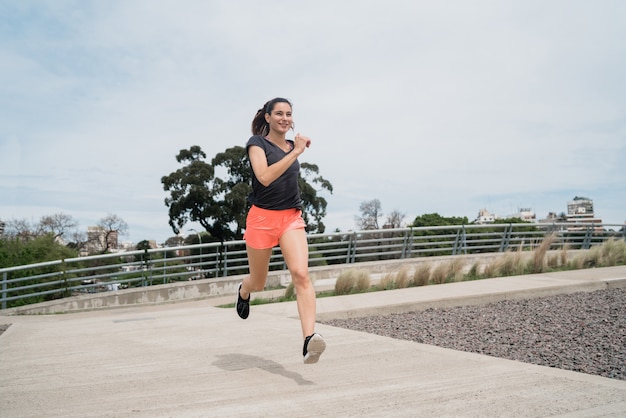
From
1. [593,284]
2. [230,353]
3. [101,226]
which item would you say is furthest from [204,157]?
[230,353]

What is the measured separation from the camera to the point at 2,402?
3619 millimetres

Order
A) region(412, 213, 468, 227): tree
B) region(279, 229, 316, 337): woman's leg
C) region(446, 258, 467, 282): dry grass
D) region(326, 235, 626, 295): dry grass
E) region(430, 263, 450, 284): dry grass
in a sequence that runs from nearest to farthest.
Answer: region(279, 229, 316, 337): woman's leg → region(326, 235, 626, 295): dry grass → region(430, 263, 450, 284): dry grass → region(446, 258, 467, 282): dry grass → region(412, 213, 468, 227): tree

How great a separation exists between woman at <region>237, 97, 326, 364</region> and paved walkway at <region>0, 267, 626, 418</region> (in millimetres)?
581

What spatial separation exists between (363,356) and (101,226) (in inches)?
2312

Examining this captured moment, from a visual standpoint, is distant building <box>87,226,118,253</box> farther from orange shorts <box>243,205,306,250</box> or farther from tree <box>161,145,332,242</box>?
orange shorts <box>243,205,306,250</box>

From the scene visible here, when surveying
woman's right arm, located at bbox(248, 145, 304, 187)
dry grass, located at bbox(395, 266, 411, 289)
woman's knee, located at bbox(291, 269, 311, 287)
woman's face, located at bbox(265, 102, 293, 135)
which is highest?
woman's face, located at bbox(265, 102, 293, 135)

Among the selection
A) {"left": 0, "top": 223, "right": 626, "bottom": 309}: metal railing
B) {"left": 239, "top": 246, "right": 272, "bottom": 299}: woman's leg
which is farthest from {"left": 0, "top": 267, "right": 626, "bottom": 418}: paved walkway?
{"left": 0, "top": 223, "right": 626, "bottom": 309}: metal railing

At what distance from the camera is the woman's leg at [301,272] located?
4.02 m

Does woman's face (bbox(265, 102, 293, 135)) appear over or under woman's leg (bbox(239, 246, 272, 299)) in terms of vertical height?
over

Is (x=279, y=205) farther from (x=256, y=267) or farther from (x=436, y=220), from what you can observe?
(x=436, y=220)

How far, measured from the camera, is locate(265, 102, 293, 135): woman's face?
14.0ft

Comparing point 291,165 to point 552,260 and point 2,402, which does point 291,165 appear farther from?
point 552,260

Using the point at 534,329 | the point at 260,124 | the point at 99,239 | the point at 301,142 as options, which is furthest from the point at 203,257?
the point at 99,239

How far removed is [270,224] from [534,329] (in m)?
3.67
